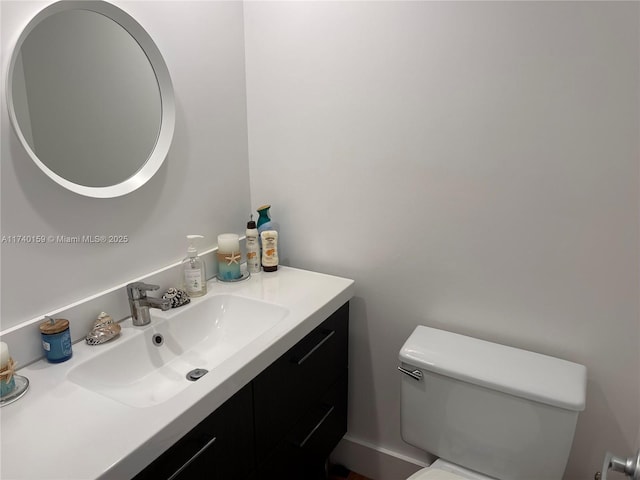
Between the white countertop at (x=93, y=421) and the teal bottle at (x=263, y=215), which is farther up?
the teal bottle at (x=263, y=215)

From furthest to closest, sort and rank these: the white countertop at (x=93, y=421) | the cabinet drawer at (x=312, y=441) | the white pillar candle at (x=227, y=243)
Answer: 1. the white pillar candle at (x=227, y=243)
2. the cabinet drawer at (x=312, y=441)
3. the white countertop at (x=93, y=421)

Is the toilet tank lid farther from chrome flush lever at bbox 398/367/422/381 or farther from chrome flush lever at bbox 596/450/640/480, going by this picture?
chrome flush lever at bbox 596/450/640/480

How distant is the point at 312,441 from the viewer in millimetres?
1408

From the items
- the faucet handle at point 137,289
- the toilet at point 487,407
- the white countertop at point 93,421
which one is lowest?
the toilet at point 487,407

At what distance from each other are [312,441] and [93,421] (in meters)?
0.77

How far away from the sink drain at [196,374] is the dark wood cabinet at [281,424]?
21 cm

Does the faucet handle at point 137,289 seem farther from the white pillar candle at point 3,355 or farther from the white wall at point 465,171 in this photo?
the white wall at point 465,171

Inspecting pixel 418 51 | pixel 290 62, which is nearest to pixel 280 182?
pixel 290 62

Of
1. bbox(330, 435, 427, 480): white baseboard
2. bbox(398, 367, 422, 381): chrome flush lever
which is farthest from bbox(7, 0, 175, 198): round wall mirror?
bbox(330, 435, 427, 480): white baseboard

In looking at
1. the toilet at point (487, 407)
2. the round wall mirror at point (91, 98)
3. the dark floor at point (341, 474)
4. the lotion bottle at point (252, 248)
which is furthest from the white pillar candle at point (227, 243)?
the dark floor at point (341, 474)

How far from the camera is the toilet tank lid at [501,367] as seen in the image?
111cm

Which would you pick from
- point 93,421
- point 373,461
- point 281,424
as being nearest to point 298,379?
point 281,424

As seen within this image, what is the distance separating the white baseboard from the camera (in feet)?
5.37

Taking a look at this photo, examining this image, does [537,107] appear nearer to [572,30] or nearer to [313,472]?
[572,30]
